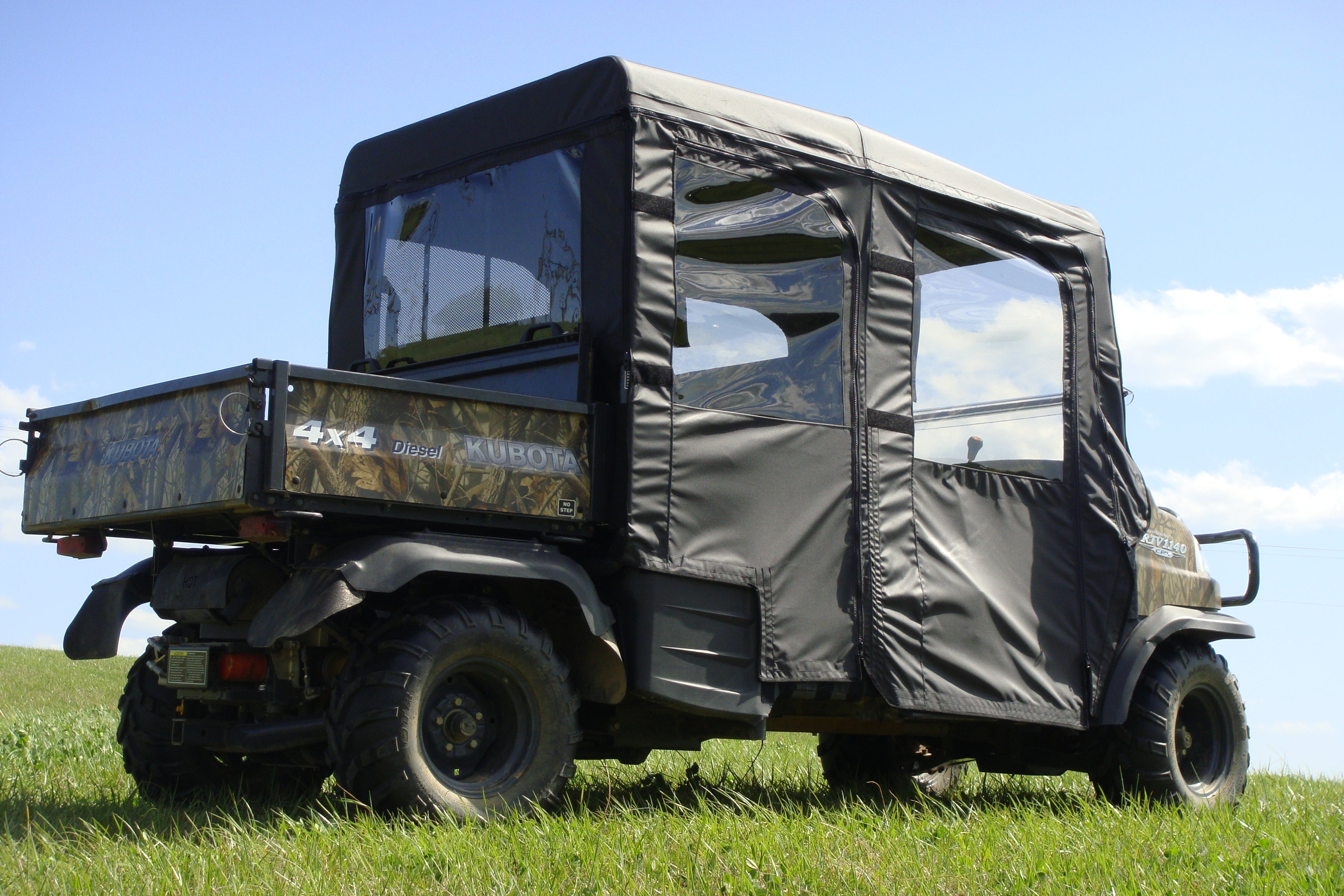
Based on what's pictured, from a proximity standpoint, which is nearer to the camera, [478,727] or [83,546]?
[478,727]

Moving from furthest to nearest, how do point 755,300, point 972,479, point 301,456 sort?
1. point 972,479
2. point 755,300
3. point 301,456

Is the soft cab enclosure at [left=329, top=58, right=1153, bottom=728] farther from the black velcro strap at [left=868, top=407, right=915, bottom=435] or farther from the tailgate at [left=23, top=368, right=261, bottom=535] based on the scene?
the tailgate at [left=23, top=368, right=261, bottom=535]

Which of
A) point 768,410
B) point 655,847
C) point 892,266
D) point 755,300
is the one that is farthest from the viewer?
point 892,266

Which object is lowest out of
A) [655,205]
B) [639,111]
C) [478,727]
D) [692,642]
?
[478,727]

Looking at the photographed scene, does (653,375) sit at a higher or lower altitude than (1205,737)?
higher

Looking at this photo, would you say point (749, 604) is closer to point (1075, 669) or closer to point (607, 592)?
point (607, 592)

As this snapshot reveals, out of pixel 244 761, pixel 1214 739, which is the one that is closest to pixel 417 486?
pixel 244 761

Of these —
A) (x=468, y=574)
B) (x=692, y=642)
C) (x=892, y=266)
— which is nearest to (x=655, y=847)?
(x=692, y=642)

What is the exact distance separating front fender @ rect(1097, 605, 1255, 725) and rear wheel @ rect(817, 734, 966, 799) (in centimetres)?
137

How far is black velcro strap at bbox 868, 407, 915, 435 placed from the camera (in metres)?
6.84

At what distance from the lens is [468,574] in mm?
5570

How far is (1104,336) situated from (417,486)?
4.69 metres

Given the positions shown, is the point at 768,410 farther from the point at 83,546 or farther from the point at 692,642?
the point at 83,546

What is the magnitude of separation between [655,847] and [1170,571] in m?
4.74
